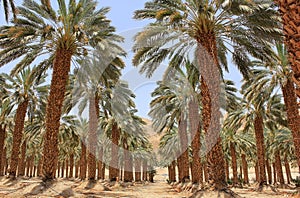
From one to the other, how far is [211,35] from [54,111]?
8.76 metres

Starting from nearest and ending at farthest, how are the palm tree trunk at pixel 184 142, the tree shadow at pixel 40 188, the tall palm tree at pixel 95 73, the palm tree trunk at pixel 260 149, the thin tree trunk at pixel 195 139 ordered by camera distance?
the tree shadow at pixel 40 188, the tall palm tree at pixel 95 73, the thin tree trunk at pixel 195 139, the palm tree trunk at pixel 260 149, the palm tree trunk at pixel 184 142

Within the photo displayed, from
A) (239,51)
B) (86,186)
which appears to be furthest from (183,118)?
(239,51)

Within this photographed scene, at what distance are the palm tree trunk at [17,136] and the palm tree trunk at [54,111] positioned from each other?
35.1 ft

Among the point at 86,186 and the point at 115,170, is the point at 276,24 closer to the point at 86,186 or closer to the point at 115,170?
the point at 86,186

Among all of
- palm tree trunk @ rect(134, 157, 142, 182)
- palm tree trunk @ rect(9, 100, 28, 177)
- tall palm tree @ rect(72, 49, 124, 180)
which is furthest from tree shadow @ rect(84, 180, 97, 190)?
palm tree trunk @ rect(134, 157, 142, 182)

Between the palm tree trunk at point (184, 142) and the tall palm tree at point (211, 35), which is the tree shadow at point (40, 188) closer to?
the tall palm tree at point (211, 35)

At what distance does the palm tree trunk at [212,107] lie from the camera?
12.3 metres

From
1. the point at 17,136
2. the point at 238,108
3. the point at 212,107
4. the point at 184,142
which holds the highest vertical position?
the point at 238,108

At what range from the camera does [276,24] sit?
40.9 ft

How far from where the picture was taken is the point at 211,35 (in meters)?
13.8

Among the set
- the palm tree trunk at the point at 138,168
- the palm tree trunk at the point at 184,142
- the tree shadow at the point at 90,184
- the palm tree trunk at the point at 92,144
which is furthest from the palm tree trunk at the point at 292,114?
the palm tree trunk at the point at 138,168

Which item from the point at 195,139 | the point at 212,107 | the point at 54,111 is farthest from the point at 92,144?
the point at 212,107

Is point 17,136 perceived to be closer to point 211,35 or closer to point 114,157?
point 114,157

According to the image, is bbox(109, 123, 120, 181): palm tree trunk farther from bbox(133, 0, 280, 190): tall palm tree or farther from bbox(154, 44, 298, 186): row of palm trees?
bbox(133, 0, 280, 190): tall palm tree
